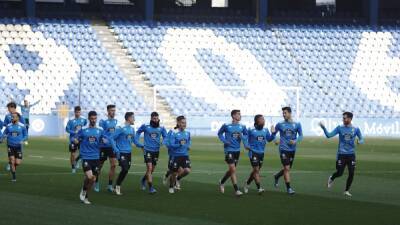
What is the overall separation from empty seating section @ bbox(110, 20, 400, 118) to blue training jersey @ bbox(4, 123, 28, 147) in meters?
28.8

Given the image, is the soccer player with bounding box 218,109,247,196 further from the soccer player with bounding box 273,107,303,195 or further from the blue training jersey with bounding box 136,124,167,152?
the blue training jersey with bounding box 136,124,167,152

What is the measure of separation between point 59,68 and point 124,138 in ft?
107

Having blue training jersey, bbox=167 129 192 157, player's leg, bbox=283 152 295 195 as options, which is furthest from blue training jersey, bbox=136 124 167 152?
player's leg, bbox=283 152 295 195

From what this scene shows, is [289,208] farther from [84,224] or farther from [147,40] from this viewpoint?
[147,40]

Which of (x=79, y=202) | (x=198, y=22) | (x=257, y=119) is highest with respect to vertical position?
(x=198, y=22)

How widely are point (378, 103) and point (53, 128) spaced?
18977mm

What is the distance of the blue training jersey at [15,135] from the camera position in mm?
27172

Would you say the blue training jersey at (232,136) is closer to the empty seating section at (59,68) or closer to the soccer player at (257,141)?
the soccer player at (257,141)

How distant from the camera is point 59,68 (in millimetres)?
56062

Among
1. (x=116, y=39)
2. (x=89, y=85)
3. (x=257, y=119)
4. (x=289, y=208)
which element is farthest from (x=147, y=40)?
(x=289, y=208)

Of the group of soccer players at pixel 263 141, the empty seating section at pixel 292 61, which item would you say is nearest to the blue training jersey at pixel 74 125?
the group of soccer players at pixel 263 141

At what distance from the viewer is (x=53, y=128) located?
176 ft

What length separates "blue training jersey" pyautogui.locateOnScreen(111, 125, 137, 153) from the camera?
23.9m

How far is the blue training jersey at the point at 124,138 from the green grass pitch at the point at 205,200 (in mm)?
1004
